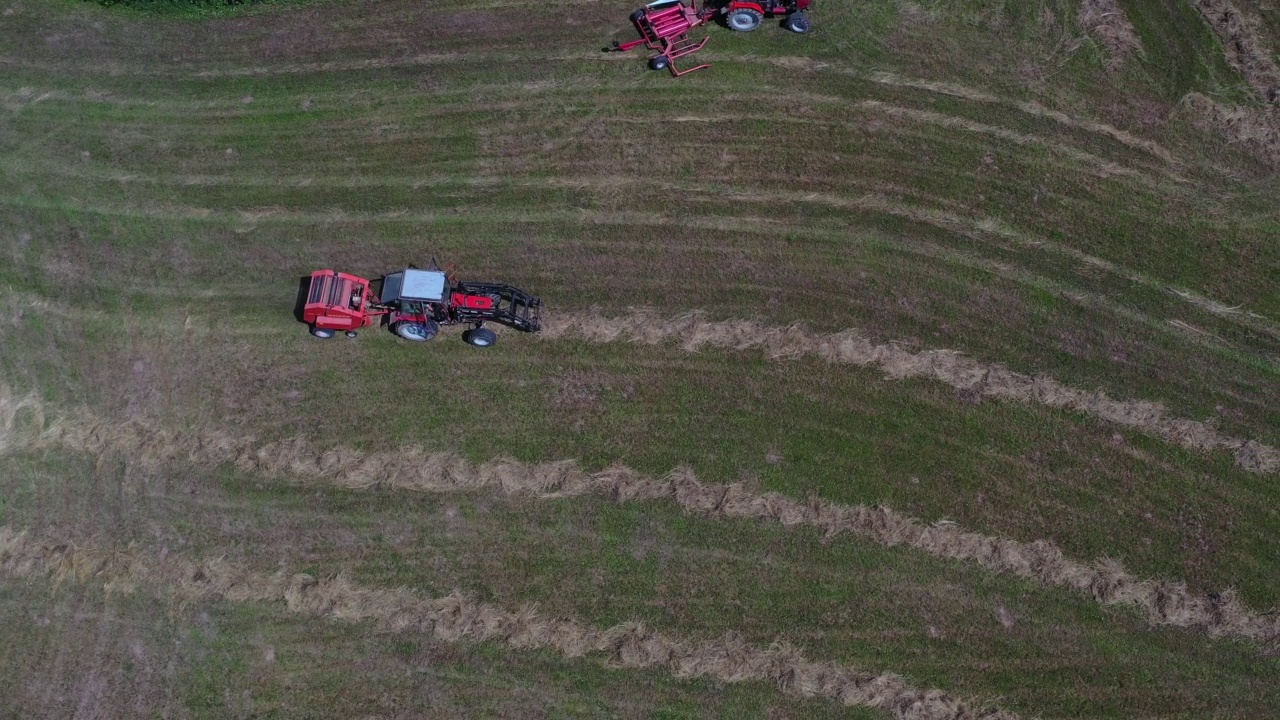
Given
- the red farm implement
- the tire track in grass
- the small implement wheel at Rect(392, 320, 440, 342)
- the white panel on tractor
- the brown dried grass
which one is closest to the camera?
the white panel on tractor

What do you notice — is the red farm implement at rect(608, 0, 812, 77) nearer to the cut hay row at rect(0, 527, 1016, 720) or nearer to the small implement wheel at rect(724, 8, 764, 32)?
the small implement wheel at rect(724, 8, 764, 32)

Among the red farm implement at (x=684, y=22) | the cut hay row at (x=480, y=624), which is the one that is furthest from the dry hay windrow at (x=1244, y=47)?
the cut hay row at (x=480, y=624)

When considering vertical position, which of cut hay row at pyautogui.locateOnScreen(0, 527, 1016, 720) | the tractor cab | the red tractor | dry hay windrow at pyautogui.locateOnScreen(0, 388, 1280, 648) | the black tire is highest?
the tractor cab

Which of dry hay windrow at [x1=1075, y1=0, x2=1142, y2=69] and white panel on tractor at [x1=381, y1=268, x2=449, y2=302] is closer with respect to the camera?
white panel on tractor at [x1=381, y1=268, x2=449, y2=302]

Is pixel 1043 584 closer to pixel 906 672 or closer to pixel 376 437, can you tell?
pixel 906 672

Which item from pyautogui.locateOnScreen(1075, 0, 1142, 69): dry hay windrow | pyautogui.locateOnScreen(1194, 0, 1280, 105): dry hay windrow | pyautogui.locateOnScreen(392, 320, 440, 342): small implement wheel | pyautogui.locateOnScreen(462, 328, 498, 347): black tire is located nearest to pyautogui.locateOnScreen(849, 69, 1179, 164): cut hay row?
pyautogui.locateOnScreen(1075, 0, 1142, 69): dry hay windrow

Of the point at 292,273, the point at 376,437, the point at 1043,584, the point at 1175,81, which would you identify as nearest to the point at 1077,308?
the point at 1043,584

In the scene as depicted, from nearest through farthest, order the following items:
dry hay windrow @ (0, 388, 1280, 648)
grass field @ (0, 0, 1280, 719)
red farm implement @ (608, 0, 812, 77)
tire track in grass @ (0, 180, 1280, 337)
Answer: grass field @ (0, 0, 1280, 719), dry hay windrow @ (0, 388, 1280, 648), tire track in grass @ (0, 180, 1280, 337), red farm implement @ (608, 0, 812, 77)
